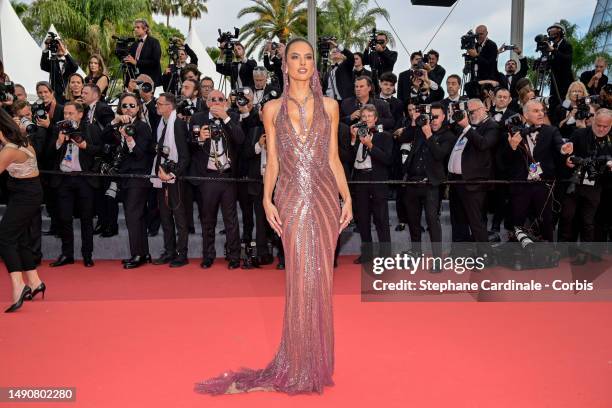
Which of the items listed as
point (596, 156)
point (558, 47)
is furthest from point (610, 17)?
point (596, 156)

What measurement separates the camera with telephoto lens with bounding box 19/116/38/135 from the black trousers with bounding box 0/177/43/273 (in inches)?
66.3

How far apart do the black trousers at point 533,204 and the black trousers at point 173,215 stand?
3.50m

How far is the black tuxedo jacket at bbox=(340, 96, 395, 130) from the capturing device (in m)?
6.60

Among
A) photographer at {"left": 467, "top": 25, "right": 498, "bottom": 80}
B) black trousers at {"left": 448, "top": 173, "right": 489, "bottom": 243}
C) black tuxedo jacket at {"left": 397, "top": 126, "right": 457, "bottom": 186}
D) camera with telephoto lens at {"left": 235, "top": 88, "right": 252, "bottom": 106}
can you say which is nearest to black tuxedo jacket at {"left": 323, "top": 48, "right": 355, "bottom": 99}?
photographer at {"left": 467, "top": 25, "right": 498, "bottom": 80}

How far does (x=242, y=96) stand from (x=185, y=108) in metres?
0.67

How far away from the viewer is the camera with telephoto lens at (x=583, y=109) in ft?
20.5

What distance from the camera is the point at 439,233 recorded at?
241 inches

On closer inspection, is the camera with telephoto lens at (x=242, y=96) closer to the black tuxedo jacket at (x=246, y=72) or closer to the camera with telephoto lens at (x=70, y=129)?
the black tuxedo jacket at (x=246, y=72)

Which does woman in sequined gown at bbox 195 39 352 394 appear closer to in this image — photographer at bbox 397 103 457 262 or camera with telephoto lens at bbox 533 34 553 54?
photographer at bbox 397 103 457 262

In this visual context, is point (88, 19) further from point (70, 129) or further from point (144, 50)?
point (70, 129)

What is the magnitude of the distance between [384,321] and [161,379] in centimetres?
177

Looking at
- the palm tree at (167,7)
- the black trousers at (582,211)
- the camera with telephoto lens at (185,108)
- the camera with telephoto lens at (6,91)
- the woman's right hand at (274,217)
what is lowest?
the black trousers at (582,211)

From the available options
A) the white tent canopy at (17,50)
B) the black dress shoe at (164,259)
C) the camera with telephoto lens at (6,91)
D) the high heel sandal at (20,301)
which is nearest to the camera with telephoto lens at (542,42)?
the black dress shoe at (164,259)

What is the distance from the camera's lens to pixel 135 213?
6477 millimetres
